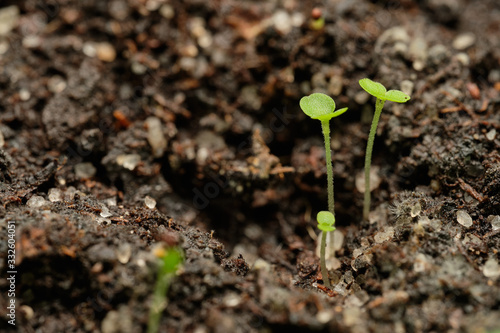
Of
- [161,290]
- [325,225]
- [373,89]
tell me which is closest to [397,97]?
[373,89]

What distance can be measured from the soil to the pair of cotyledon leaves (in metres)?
0.37

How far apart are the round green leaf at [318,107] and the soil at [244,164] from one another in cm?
42

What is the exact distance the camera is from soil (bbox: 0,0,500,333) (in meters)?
1.18

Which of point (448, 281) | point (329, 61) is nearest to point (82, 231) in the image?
point (448, 281)

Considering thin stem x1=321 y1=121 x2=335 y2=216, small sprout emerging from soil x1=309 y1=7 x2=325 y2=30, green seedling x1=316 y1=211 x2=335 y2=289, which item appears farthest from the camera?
small sprout emerging from soil x1=309 y1=7 x2=325 y2=30

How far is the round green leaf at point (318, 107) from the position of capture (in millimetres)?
1315

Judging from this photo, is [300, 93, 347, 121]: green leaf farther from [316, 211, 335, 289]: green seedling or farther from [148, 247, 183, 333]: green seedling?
[148, 247, 183, 333]: green seedling

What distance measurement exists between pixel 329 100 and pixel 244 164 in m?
0.51

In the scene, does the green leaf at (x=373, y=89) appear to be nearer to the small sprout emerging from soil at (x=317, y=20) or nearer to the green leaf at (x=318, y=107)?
the green leaf at (x=318, y=107)

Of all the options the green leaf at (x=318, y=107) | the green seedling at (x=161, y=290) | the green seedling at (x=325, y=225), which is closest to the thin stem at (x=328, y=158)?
the green leaf at (x=318, y=107)

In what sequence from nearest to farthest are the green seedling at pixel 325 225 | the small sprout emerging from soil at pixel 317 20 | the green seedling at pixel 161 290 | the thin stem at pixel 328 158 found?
1. the green seedling at pixel 161 290
2. the green seedling at pixel 325 225
3. the thin stem at pixel 328 158
4. the small sprout emerging from soil at pixel 317 20

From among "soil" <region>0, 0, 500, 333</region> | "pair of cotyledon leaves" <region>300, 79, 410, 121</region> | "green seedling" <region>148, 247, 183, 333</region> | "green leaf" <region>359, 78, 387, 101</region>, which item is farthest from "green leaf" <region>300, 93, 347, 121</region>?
"green seedling" <region>148, 247, 183, 333</region>

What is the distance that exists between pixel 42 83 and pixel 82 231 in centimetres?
91

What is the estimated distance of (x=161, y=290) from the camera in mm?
1170
